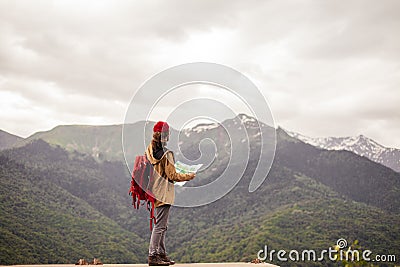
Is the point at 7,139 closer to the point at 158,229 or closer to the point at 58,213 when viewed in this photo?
the point at 58,213

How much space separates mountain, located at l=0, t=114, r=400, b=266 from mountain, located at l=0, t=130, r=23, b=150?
12421mm

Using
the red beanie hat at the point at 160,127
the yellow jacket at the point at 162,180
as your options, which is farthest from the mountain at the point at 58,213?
the red beanie hat at the point at 160,127

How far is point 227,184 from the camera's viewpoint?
5188 mm

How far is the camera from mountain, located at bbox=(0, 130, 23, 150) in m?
87.1

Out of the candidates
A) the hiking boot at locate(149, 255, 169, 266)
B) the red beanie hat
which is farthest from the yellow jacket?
the hiking boot at locate(149, 255, 169, 266)

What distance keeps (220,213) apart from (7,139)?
4962cm

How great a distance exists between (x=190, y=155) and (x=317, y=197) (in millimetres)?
57102

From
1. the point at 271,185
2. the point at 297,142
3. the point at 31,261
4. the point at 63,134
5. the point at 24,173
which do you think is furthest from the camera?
the point at 63,134

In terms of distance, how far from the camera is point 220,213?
2398 inches

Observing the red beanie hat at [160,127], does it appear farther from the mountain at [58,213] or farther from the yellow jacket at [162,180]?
the mountain at [58,213]

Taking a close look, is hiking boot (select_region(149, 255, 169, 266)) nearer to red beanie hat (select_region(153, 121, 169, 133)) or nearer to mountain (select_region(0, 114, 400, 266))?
red beanie hat (select_region(153, 121, 169, 133))

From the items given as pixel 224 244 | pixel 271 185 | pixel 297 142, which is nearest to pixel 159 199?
pixel 224 244

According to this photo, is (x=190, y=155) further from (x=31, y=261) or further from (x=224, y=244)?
(x=224, y=244)

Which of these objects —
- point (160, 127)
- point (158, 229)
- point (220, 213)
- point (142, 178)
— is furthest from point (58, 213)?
point (160, 127)
